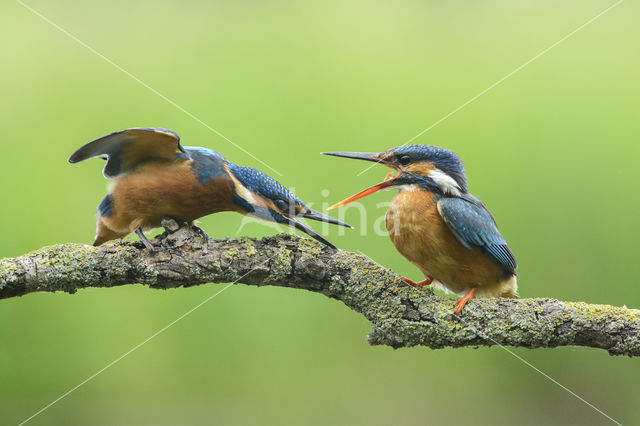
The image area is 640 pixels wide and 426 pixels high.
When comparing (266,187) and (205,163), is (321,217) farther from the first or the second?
(205,163)

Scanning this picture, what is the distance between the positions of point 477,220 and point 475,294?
344 mm

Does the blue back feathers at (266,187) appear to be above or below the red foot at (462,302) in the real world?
above

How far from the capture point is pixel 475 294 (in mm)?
2447

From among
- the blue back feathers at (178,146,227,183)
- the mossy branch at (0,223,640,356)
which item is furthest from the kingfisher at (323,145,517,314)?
the blue back feathers at (178,146,227,183)

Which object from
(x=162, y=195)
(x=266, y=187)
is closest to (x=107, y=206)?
(x=162, y=195)

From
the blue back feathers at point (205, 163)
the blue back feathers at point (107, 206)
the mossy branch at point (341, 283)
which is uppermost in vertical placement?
the blue back feathers at point (205, 163)

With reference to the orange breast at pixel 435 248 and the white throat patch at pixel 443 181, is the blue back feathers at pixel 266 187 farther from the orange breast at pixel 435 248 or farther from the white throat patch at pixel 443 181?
→ the white throat patch at pixel 443 181

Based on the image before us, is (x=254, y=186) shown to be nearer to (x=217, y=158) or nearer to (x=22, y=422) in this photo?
(x=217, y=158)

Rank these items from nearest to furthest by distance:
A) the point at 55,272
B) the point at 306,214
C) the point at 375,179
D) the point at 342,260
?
the point at 55,272 < the point at 342,260 < the point at 306,214 < the point at 375,179

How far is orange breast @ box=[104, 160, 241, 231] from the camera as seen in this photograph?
2551mm

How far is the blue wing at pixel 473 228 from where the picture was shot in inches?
90.7

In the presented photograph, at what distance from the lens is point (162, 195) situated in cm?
255

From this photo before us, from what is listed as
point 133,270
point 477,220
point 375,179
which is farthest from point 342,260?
point 375,179

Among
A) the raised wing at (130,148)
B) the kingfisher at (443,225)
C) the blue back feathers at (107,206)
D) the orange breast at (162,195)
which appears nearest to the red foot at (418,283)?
the kingfisher at (443,225)
